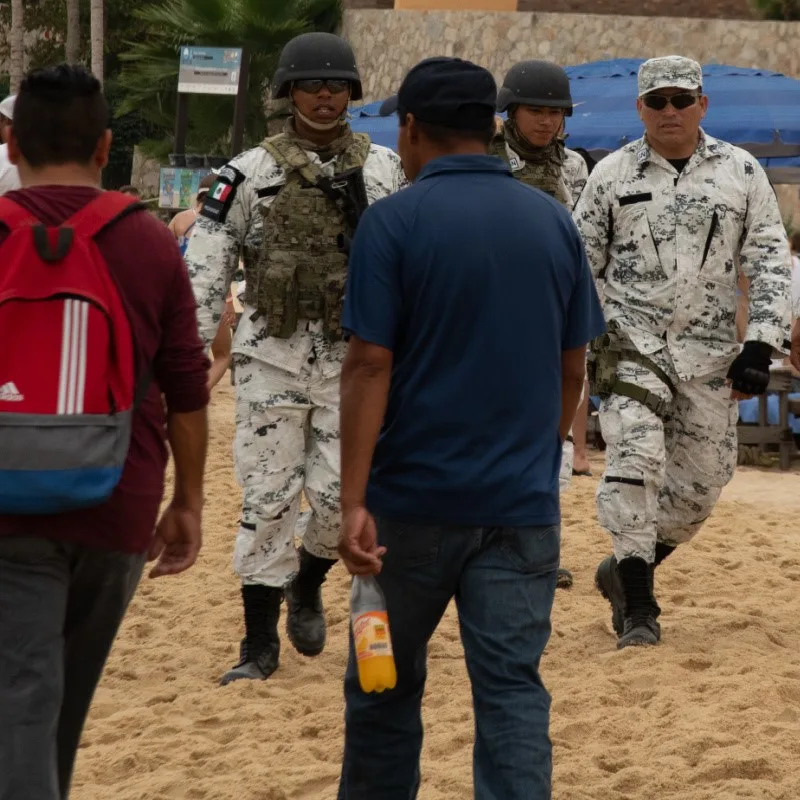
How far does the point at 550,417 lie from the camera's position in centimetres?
381

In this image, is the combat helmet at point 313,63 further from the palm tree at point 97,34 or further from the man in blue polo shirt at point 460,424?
the palm tree at point 97,34

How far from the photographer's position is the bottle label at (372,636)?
359cm

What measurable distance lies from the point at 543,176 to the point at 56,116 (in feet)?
14.4

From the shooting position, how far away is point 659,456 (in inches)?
248

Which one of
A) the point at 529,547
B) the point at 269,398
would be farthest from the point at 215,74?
the point at 529,547

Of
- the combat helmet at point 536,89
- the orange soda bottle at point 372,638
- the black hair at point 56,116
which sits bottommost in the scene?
the orange soda bottle at point 372,638

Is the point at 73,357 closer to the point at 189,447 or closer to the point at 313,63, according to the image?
the point at 189,447

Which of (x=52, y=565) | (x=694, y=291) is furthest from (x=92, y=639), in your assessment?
(x=694, y=291)

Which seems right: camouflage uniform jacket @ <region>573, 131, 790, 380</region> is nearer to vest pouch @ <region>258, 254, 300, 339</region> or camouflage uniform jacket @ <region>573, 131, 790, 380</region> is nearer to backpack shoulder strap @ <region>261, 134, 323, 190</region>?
backpack shoulder strap @ <region>261, 134, 323, 190</region>

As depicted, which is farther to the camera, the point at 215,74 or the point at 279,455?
the point at 215,74

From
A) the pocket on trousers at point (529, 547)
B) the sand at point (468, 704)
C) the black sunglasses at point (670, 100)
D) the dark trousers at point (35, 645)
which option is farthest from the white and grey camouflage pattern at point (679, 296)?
the dark trousers at point (35, 645)

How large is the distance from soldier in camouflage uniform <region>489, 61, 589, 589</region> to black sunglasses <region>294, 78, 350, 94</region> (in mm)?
1666

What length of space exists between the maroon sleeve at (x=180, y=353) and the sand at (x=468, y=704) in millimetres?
1673

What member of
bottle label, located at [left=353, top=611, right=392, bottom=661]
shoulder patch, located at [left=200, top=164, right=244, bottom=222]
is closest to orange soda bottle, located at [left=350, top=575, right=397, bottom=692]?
bottle label, located at [left=353, top=611, right=392, bottom=661]
